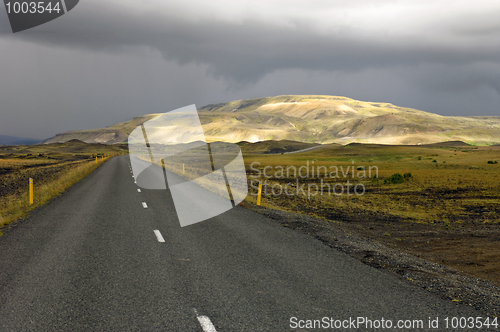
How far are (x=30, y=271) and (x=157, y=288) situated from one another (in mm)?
2959

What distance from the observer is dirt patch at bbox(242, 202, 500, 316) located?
7051 mm

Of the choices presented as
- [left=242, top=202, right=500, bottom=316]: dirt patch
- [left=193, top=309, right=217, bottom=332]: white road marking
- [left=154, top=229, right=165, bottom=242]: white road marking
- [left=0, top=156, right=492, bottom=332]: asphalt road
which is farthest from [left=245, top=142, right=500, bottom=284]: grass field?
[left=154, top=229, right=165, bottom=242]: white road marking

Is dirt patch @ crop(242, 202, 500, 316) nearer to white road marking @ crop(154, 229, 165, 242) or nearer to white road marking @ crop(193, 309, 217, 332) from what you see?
white road marking @ crop(193, 309, 217, 332)

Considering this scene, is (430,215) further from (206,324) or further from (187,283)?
(206,324)

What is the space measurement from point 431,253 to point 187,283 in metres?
8.48

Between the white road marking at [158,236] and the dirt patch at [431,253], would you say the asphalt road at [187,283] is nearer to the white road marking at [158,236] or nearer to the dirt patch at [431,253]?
the white road marking at [158,236]

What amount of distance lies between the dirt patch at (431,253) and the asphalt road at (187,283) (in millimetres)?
587

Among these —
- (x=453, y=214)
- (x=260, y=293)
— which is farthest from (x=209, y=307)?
(x=453, y=214)

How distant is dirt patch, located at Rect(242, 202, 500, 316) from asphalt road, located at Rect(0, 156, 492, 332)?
0.59 metres

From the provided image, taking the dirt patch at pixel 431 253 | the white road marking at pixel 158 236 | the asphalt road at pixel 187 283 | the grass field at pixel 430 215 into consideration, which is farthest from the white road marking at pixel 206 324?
the grass field at pixel 430 215

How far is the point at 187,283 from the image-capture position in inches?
264

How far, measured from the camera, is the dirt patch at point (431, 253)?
705 centimetres

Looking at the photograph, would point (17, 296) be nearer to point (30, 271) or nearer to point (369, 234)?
point (30, 271)

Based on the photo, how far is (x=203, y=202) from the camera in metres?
17.7
